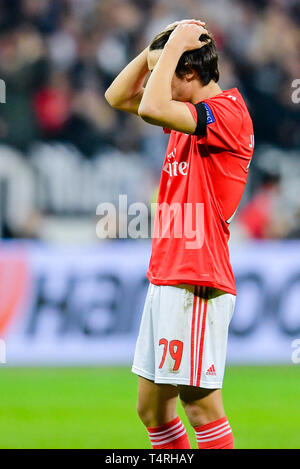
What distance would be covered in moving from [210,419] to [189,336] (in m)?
0.34

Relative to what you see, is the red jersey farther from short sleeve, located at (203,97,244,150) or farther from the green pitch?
the green pitch

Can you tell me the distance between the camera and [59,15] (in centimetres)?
931

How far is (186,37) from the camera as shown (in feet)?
10.5

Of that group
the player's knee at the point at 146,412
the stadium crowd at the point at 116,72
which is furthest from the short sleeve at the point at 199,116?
the stadium crowd at the point at 116,72

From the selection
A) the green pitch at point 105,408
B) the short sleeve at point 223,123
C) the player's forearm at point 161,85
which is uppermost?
the player's forearm at point 161,85

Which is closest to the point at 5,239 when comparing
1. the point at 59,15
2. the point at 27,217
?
the point at 27,217

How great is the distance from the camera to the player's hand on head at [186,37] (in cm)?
318

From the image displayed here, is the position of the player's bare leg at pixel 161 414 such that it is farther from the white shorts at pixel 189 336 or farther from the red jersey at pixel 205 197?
the red jersey at pixel 205 197

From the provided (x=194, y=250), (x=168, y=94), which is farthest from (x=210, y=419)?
(x=168, y=94)

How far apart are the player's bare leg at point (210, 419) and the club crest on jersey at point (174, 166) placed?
849 millimetres

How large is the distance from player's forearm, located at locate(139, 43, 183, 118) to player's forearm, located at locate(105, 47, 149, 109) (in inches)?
16.9

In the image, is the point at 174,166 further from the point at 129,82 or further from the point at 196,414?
A: the point at 196,414

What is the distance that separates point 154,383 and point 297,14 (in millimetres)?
7752
